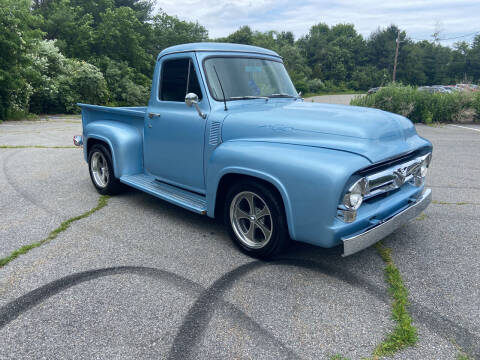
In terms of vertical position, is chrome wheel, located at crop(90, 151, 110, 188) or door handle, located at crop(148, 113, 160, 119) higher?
door handle, located at crop(148, 113, 160, 119)

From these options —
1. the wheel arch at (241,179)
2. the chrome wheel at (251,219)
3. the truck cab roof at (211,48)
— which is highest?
the truck cab roof at (211,48)

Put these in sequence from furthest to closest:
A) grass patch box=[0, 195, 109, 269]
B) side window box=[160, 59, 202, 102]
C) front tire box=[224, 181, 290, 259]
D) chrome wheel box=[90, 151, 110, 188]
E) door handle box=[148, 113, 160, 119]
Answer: chrome wheel box=[90, 151, 110, 188], door handle box=[148, 113, 160, 119], side window box=[160, 59, 202, 102], grass patch box=[0, 195, 109, 269], front tire box=[224, 181, 290, 259]

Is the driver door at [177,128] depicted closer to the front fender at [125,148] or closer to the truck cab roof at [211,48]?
the truck cab roof at [211,48]

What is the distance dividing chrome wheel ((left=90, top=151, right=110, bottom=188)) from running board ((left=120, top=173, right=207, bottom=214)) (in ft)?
2.52

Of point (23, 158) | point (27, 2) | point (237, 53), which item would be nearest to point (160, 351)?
point (237, 53)

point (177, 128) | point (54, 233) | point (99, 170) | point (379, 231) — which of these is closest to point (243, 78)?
point (177, 128)

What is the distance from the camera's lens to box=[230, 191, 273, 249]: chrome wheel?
138 inches

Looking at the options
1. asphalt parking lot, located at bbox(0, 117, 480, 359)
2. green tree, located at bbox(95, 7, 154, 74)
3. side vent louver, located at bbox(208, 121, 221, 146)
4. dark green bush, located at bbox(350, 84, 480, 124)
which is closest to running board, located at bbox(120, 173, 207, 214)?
asphalt parking lot, located at bbox(0, 117, 480, 359)

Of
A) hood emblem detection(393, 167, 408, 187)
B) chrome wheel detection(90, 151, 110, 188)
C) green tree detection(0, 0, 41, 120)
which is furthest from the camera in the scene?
green tree detection(0, 0, 41, 120)

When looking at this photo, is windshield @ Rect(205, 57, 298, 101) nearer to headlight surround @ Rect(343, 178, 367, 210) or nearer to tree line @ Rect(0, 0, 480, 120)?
headlight surround @ Rect(343, 178, 367, 210)

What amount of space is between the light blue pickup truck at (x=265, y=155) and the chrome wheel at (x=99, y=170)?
635mm

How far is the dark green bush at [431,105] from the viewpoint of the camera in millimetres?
15492

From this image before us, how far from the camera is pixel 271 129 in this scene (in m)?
3.50

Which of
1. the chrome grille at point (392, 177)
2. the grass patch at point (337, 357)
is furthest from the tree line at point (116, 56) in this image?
the grass patch at point (337, 357)
